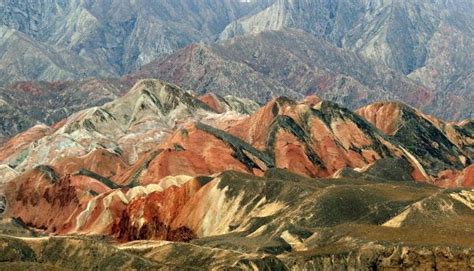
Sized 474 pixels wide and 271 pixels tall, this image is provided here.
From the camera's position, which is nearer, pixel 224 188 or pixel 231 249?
pixel 231 249

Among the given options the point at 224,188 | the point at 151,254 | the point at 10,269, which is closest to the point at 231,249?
the point at 151,254

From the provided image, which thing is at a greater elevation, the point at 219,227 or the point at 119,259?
the point at 119,259

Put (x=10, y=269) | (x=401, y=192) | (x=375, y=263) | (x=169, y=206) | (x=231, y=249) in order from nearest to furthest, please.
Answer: (x=10, y=269) → (x=375, y=263) → (x=231, y=249) → (x=401, y=192) → (x=169, y=206)

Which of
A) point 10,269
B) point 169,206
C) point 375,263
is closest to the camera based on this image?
point 10,269

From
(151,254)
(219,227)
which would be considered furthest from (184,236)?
(151,254)

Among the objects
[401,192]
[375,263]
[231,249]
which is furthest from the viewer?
[401,192]

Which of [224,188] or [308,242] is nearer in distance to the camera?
[308,242]

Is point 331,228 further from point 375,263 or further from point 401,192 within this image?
point 401,192

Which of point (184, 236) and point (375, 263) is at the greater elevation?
point (375, 263)

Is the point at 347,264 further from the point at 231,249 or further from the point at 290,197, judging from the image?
the point at 290,197
